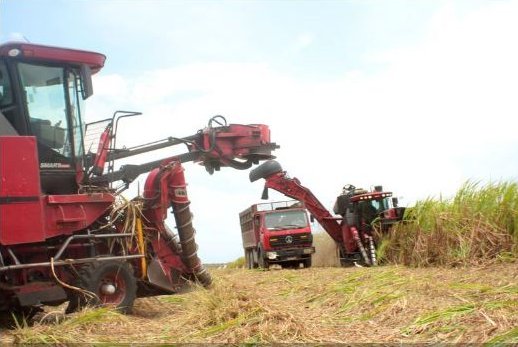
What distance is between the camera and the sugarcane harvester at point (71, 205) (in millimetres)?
6453

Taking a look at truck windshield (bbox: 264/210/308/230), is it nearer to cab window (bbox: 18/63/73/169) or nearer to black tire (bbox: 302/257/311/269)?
black tire (bbox: 302/257/311/269)

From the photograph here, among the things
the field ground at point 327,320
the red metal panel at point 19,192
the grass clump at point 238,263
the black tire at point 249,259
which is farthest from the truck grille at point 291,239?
the red metal panel at point 19,192

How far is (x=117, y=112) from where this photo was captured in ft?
25.3

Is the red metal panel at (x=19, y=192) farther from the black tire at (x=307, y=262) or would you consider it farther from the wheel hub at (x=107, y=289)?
the black tire at (x=307, y=262)

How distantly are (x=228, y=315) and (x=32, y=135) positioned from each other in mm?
3360

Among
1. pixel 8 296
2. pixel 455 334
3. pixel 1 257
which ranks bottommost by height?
pixel 455 334

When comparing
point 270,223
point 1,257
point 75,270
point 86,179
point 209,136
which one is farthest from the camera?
point 270,223

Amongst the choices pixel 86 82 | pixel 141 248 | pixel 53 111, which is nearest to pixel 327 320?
pixel 141 248

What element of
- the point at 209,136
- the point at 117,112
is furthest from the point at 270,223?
the point at 117,112

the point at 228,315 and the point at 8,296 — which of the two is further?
the point at 8,296

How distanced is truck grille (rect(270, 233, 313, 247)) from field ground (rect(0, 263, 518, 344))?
11.0m

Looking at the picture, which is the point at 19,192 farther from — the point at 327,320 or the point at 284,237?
the point at 284,237

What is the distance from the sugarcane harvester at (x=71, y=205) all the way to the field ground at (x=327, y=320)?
0.51m

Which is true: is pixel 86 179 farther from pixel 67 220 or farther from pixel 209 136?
pixel 209 136
